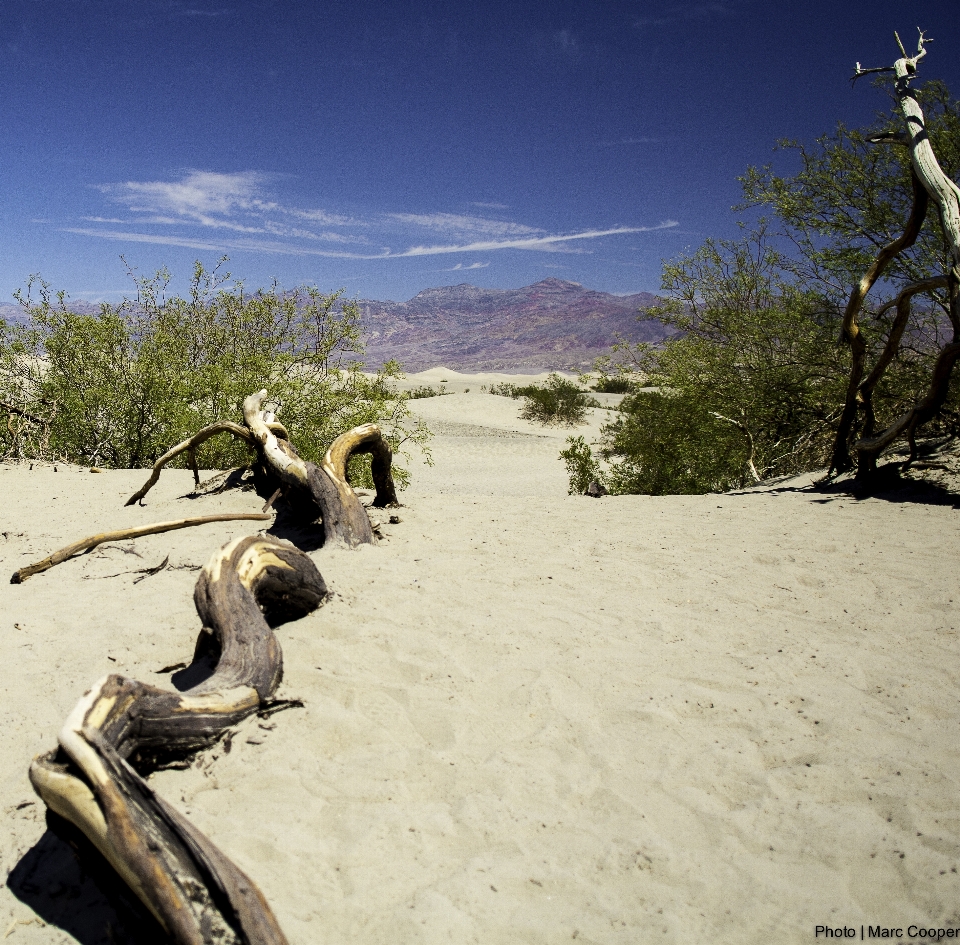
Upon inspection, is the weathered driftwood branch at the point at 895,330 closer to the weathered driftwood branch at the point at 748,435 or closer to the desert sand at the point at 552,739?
the weathered driftwood branch at the point at 748,435

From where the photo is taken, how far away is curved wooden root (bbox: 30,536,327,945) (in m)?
1.81

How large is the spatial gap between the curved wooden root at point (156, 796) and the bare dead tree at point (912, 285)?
6611 millimetres

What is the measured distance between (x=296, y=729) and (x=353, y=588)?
147 cm

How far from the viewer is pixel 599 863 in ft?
7.52

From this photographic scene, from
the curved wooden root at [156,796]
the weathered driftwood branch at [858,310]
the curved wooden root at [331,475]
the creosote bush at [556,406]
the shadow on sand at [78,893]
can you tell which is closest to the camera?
the curved wooden root at [156,796]

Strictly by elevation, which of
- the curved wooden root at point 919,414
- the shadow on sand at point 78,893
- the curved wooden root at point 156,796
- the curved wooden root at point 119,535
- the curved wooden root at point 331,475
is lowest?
the shadow on sand at point 78,893

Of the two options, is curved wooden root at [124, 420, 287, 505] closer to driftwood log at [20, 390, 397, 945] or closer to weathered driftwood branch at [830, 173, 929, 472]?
driftwood log at [20, 390, 397, 945]

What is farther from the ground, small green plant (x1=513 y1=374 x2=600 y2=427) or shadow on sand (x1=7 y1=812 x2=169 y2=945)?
small green plant (x1=513 y1=374 x2=600 y2=427)

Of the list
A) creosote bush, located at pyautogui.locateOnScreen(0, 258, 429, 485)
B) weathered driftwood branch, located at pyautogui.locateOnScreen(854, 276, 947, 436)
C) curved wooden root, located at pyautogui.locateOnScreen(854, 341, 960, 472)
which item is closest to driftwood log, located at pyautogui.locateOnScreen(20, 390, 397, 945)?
creosote bush, located at pyautogui.locateOnScreen(0, 258, 429, 485)

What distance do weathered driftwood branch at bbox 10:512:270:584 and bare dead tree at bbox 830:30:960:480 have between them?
6.25 m

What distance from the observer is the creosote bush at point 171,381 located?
844cm

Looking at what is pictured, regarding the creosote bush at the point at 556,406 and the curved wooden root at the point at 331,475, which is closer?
the curved wooden root at the point at 331,475

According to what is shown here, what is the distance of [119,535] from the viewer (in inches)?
211

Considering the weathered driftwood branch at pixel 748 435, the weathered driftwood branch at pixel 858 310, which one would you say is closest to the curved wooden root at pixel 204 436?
the weathered driftwood branch at pixel 748 435
